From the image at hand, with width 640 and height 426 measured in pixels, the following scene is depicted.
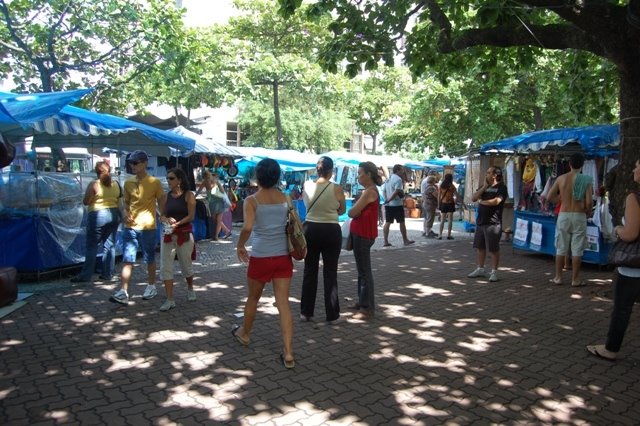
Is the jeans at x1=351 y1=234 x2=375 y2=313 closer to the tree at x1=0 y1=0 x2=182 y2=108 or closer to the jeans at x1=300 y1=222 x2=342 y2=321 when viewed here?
the jeans at x1=300 y1=222 x2=342 y2=321

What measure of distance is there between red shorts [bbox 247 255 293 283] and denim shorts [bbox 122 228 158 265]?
7.41 ft

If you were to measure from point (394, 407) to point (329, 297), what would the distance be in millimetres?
1905

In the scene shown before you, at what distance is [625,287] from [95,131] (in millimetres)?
7245

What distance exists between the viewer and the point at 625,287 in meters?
4.07

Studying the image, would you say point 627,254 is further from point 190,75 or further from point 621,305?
point 190,75

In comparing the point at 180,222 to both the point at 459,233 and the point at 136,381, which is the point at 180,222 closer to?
the point at 136,381

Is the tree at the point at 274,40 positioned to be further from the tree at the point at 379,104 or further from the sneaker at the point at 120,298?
the sneaker at the point at 120,298

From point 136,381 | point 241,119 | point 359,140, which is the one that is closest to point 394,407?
point 136,381

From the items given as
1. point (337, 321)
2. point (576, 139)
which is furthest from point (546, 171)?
point (337, 321)

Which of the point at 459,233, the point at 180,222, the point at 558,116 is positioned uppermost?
the point at 558,116

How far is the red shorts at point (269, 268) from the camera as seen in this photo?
4.12m

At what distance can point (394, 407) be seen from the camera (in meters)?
3.42

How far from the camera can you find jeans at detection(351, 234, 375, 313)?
545cm

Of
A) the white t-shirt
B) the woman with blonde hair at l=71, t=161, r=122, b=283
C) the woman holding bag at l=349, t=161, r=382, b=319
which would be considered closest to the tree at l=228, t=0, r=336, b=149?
the white t-shirt
